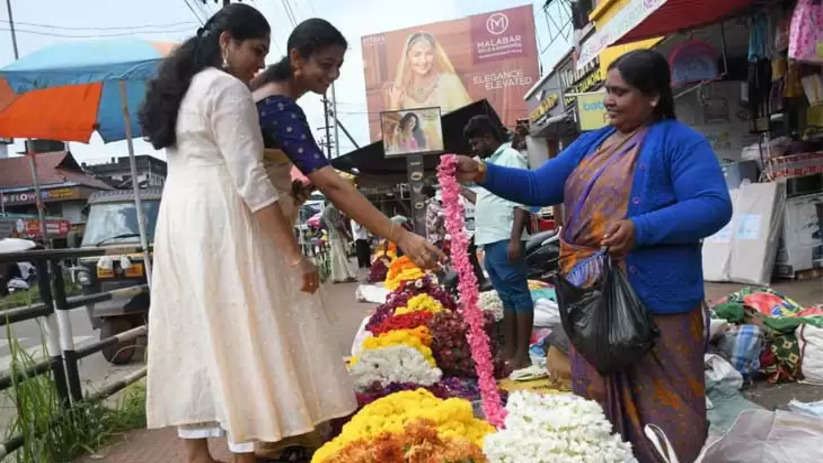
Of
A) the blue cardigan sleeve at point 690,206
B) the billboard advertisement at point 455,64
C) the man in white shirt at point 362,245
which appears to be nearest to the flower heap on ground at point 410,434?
the blue cardigan sleeve at point 690,206

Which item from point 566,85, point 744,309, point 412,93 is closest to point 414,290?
point 744,309

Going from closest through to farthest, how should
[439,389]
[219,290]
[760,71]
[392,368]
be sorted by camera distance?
[219,290]
[392,368]
[439,389]
[760,71]

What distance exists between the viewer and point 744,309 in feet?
14.8

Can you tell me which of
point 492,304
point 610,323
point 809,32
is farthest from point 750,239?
point 610,323

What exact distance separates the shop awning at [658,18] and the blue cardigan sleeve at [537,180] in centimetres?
365

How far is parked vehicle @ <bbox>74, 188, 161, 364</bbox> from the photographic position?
22.0 ft

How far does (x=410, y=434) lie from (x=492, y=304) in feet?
13.4

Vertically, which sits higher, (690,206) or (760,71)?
(760,71)

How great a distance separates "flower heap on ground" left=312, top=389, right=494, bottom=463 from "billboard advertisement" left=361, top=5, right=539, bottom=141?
33616 millimetres

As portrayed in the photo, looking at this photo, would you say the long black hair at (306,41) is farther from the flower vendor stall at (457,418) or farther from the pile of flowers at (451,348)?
the pile of flowers at (451,348)

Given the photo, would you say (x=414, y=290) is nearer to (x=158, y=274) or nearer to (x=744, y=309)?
(x=744, y=309)

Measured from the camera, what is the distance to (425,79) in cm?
3653

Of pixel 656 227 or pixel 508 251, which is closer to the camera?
pixel 656 227

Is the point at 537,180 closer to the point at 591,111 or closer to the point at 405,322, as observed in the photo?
the point at 405,322
